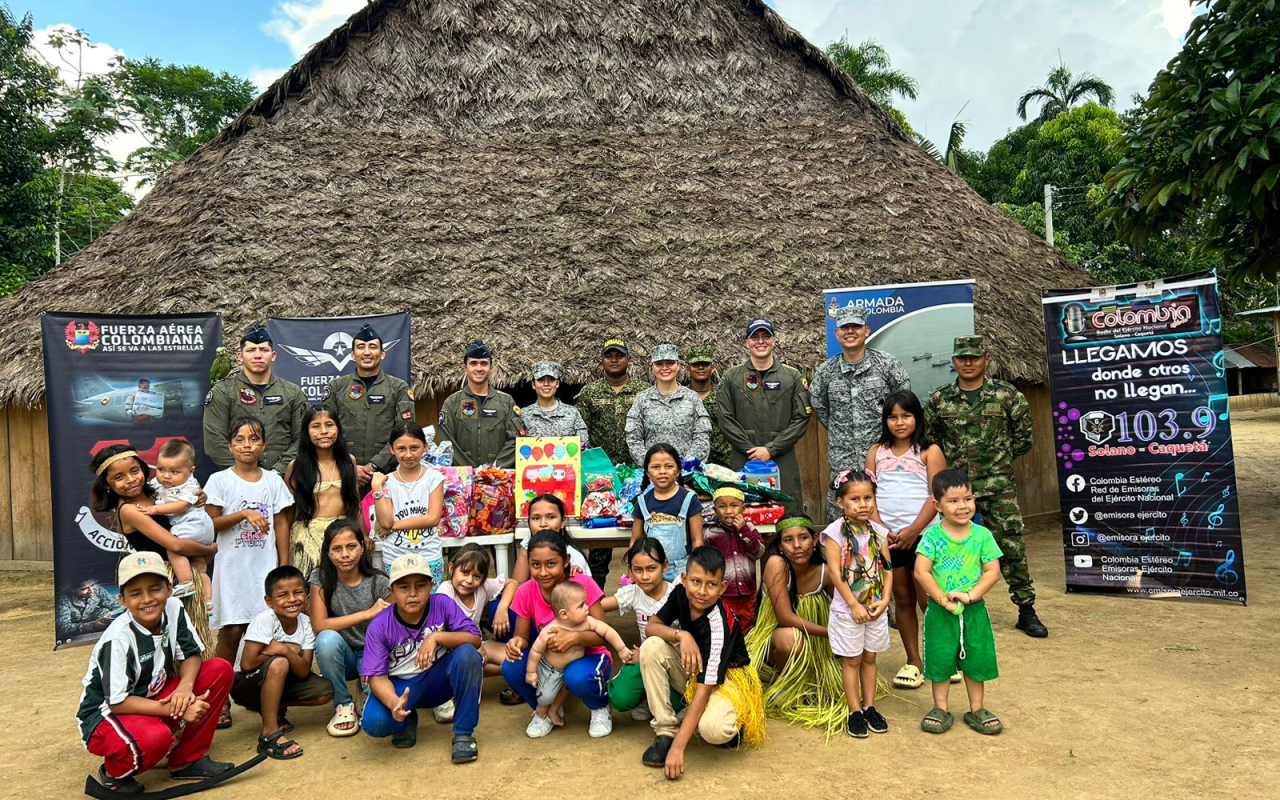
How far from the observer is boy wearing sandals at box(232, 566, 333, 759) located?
3451 millimetres

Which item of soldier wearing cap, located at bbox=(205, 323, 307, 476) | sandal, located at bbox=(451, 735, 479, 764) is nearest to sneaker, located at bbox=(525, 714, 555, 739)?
sandal, located at bbox=(451, 735, 479, 764)

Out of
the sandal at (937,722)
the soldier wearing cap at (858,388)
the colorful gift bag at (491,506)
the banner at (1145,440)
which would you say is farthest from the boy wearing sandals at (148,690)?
the banner at (1145,440)

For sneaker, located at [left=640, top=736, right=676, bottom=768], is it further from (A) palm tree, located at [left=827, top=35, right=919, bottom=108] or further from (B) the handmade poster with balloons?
(A) palm tree, located at [left=827, top=35, right=919, bottom=108]

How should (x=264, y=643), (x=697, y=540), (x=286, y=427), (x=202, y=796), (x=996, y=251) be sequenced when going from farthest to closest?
(x=996, y=251) → (x=286, y=427) → (x=697, y=540) → (x=264, y=643) → (x=202, y=796)

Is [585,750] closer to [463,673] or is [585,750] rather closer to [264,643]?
[463,673]

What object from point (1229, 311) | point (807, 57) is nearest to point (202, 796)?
point (807, 57)

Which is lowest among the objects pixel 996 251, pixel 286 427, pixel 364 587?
pixel 364 587

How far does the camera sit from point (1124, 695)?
3701 millimetres

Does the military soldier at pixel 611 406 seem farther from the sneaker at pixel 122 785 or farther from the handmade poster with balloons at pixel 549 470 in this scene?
the sneaker at pixel 122 785

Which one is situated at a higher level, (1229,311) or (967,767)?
(1229,311)

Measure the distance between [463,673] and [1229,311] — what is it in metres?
30.1

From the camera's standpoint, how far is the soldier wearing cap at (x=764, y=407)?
499 centimetres

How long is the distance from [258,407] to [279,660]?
171 centimetres

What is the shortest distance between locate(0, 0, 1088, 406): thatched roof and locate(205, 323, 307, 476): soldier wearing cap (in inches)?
102
